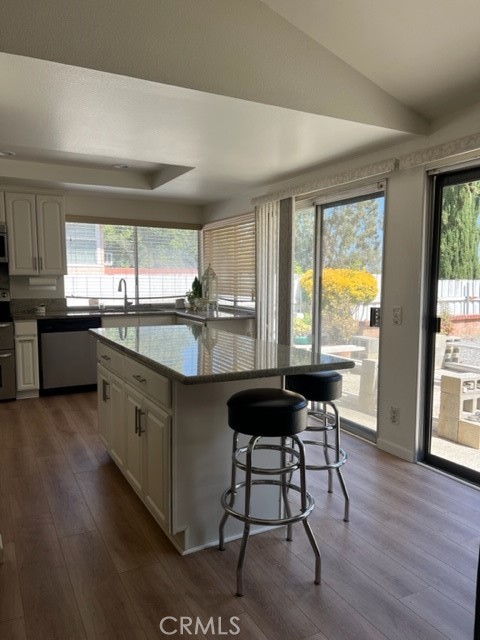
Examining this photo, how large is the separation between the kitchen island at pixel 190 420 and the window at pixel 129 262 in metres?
3.60

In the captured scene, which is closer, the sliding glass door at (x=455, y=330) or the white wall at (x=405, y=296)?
the sliding glass door at (x=455, y=330)

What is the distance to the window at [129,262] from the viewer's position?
5.96 meters

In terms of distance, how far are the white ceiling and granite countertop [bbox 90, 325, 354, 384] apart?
1.35 metres

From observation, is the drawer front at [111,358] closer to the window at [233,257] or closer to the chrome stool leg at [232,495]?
the chrome stool leg at [232,495]

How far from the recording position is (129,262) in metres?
6.29

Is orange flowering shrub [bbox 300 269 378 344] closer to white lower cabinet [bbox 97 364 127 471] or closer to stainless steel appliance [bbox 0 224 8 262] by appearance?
white lower cabinet [bbox 97 364 127 471]

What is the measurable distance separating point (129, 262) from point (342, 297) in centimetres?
321

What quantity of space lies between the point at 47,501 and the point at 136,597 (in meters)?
1.11

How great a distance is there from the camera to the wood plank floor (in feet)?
5.97

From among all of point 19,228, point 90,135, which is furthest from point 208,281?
point 90,135

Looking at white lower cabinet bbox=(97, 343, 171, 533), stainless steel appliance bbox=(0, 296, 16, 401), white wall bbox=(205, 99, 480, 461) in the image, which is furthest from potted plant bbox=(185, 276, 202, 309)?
white wall bbox=(205, 99, 480, 461)

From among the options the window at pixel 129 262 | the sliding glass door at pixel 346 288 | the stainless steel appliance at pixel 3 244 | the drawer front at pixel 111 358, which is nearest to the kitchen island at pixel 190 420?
the drawer front at pixel 111 358

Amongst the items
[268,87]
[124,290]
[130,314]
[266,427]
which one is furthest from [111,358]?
[124,290]

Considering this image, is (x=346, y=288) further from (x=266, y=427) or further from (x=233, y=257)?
(x=266, y=427)
